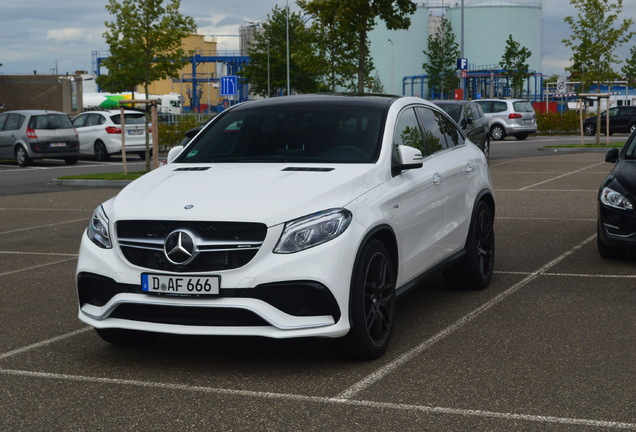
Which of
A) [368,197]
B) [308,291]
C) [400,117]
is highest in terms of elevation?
[400,117]

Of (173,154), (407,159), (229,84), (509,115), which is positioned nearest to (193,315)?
(407,159)

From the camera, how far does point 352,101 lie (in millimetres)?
7195

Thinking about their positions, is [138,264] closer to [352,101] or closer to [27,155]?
[352,101]

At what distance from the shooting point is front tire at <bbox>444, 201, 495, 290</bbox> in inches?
316

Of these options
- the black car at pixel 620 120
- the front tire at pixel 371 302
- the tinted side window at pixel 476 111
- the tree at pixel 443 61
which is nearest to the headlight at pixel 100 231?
the front tire at pixel 371 302

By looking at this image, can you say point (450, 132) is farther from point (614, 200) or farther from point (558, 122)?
point (558, 122)

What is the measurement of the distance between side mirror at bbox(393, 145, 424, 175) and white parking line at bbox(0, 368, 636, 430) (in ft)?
6.21

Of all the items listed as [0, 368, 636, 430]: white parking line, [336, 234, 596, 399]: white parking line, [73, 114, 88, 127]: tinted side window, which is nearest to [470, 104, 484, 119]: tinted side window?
[73, 114, 88, 127]: tinted side window

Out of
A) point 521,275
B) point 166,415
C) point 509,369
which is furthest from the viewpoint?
point 521,275

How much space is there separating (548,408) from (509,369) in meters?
0.77

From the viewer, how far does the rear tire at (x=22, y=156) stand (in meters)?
29.7

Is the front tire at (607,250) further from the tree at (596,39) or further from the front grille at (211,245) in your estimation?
the tree at (596,39)

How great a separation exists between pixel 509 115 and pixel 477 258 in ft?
110

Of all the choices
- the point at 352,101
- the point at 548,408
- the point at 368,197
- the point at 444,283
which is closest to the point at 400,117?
the point at 352,101
